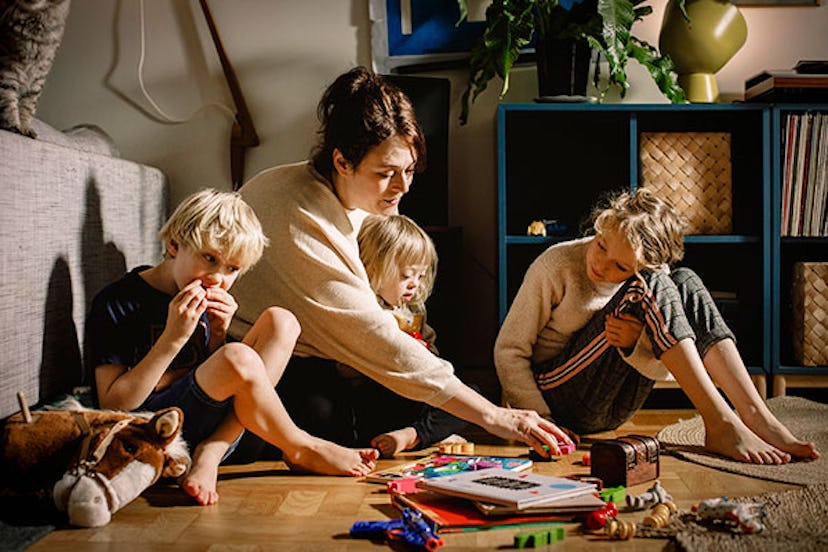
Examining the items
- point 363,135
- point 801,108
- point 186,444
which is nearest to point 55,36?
point 363,135

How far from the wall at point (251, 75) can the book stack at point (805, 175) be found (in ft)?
1.22

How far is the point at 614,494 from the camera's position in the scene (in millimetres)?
1527

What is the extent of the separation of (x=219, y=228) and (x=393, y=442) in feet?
1.91

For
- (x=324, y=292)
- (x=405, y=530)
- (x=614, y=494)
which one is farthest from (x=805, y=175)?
(x=405, y=530)

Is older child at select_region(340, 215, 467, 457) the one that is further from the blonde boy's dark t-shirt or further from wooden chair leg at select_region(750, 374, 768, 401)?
wooden chair leg at select_region(750, 374, 768, 401)

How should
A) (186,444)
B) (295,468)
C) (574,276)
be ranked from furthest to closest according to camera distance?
(574,276) → (295,468) → (186,444)

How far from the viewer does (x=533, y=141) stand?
9.06ft

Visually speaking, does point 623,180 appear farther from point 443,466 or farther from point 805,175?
point 443,466

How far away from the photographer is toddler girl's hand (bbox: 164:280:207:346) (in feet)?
5.06

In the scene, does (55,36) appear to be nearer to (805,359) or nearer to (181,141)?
(181,141)

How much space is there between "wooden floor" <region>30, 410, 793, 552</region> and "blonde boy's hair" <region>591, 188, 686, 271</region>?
43 cm

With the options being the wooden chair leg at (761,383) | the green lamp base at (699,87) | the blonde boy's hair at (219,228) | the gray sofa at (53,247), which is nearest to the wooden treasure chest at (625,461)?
the blonde boy's hair at (219,228)

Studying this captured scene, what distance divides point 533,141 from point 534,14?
426 mm

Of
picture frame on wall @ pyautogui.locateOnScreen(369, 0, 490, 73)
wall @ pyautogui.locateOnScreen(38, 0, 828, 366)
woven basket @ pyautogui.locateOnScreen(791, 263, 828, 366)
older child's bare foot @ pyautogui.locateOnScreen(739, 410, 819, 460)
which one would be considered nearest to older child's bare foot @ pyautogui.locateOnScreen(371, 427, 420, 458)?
older child's bare foot @ pyautogui.locateOnScreen(739, 410, 819, 460)
